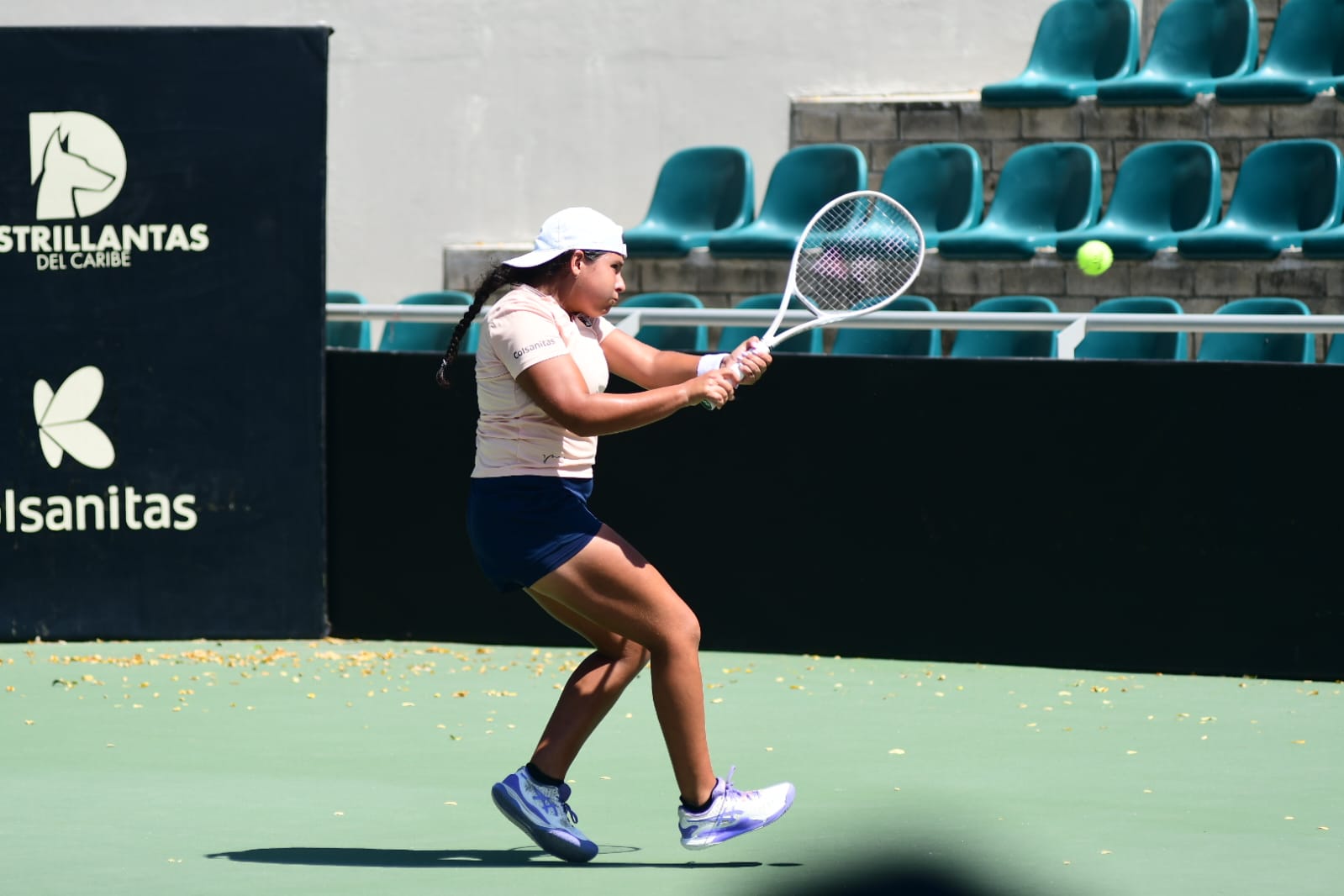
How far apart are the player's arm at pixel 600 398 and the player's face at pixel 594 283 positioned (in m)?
0.25

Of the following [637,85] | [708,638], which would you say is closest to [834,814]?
[708,638]

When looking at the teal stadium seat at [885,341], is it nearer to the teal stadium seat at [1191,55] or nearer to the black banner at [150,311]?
the black banner at [150,311]

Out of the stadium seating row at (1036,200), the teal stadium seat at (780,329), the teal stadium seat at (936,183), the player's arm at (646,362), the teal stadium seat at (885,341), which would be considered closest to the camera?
the player's arm at (646,362)

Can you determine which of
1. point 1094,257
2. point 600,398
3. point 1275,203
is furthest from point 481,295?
point 1275,203

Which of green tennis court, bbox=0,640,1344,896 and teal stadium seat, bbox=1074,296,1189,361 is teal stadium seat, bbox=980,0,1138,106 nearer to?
teal stadium seat, bbox=1074,296,1189,361

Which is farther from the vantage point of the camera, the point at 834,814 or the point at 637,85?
the point at 637,85

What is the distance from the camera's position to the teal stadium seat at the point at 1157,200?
1199 centimetres

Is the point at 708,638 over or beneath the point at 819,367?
beneath

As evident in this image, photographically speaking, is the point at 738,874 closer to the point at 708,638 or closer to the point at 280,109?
the point at 708,638

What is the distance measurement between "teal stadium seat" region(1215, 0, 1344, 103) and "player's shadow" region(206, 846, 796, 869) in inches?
340

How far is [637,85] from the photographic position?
14.8 metres

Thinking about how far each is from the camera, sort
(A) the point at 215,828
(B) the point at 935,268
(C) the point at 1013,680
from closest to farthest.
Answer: (A) the point at 215,828
(C) the point at 1013,680
(B) the point at 935,268

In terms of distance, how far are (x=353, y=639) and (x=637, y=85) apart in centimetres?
675

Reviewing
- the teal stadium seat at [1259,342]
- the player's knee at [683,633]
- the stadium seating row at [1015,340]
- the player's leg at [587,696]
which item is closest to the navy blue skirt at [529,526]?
the player's leg at [587,696]
